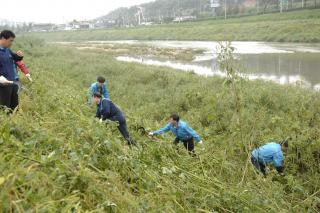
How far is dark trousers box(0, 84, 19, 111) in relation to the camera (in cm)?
514

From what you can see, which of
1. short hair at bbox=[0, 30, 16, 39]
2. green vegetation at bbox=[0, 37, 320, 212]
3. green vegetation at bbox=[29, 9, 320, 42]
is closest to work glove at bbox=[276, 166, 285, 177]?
green vegetation at bbox=[0, 37, 320, 212]

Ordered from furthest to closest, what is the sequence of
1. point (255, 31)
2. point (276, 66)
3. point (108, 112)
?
point (255, 31) → point (276, 66) → point (108, 112)

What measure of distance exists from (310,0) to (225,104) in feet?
214

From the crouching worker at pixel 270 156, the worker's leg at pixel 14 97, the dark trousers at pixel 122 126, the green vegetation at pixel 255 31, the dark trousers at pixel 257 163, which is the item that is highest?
the green vegetation at pixel 255 31

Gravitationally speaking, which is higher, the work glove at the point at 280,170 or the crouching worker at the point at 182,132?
the crouching worker at the point at 182,132

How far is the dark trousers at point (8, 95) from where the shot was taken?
5.14 m

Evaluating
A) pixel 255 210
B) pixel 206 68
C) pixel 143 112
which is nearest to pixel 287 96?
pixel 143 112

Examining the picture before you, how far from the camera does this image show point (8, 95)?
5.23 metres

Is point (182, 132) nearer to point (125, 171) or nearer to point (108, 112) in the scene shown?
point (108, 112)

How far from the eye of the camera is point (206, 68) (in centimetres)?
2172

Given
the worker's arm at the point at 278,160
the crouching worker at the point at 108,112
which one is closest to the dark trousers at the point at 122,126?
the crouching worker at the point at 108,112

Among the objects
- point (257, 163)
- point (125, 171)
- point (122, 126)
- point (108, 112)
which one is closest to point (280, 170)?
point (257, 163)

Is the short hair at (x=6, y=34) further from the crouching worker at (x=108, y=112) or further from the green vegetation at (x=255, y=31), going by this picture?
the green vegetation at (x=255, y=31)

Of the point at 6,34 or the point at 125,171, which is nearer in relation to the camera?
the point at 125,171
